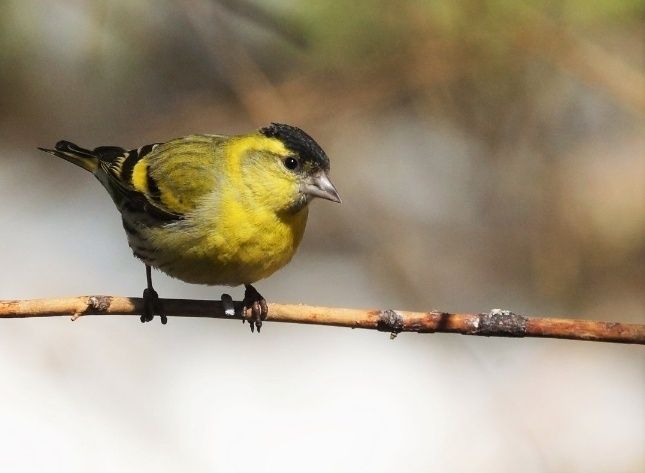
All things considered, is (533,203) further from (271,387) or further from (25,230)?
(25,230)

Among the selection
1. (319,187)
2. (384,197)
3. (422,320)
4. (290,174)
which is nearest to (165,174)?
(290,174)

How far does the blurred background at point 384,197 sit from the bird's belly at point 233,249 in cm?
171

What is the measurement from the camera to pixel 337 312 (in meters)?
2.51

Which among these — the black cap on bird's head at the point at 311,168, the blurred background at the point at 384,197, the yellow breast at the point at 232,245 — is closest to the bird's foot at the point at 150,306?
the yellow breast at the point at 232,245

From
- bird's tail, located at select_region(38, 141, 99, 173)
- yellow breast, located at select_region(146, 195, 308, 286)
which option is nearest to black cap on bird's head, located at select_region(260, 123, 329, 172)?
yellow breast, located at select_region(146, 195, 308, 286)

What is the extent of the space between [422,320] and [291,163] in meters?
0.90

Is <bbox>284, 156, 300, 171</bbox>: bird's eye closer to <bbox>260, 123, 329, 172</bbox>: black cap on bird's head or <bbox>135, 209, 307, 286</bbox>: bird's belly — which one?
<bbox>260, 123, 329, 172</bbox>: black cap on bird's head

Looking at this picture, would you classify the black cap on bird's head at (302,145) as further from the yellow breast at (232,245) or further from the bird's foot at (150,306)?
the bird's foot at (150,306)

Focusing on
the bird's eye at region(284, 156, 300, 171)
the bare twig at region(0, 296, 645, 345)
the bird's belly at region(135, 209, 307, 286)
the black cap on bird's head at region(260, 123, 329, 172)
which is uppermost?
the black cap on bird's head at region(260, 123, 329, 172)

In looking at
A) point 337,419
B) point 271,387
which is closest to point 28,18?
point 271,387

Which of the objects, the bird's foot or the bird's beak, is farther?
the bird's beak

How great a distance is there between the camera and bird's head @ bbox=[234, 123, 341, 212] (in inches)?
122

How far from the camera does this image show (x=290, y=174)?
10.3 feet

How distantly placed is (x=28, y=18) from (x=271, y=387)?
243cm
